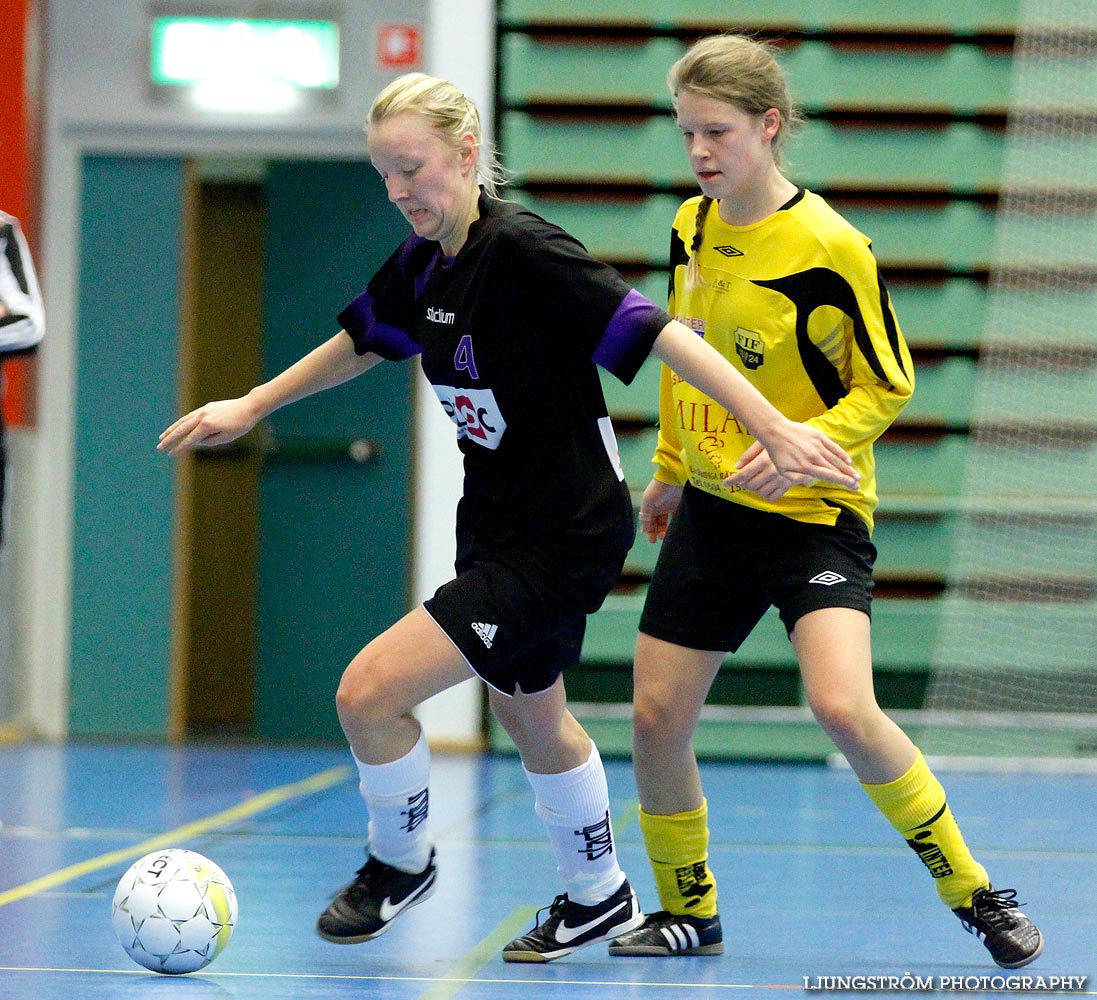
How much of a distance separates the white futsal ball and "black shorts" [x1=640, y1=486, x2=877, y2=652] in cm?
92

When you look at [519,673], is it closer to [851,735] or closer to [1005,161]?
[851,735]

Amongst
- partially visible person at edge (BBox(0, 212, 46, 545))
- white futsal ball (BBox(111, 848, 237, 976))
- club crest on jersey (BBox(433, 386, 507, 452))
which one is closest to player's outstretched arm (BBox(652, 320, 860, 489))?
club crest on jersey (BBox(433, 386, 507, 452))

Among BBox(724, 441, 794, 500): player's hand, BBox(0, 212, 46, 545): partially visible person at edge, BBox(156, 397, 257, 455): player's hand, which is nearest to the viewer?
BBox(724, 441, 794, 500): player's hand

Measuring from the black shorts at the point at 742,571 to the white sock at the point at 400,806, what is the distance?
51cm

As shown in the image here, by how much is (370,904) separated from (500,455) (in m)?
0.84

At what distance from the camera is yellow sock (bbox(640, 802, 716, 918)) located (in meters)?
2.94

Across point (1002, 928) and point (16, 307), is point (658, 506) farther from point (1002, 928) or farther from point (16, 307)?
point (16, 307)

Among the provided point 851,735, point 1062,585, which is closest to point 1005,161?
point 1062,585

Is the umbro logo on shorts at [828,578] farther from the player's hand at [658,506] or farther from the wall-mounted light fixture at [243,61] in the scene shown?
the wall-mounted light fixture at [243,61]

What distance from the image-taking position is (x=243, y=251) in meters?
8.15

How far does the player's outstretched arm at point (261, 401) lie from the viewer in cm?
275

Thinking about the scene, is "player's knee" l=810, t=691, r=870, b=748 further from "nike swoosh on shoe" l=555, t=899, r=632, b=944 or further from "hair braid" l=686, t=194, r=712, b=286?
"hair braid" l=686, t=194, r=712, b=286

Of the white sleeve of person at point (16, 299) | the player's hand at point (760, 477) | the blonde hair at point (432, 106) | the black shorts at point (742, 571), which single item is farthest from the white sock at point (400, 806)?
the white sleeve of person at point (16, 299)

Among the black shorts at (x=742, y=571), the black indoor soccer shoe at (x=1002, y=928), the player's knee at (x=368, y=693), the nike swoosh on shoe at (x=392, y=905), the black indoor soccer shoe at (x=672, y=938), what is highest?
the black shorts at (x=742, y=571)
